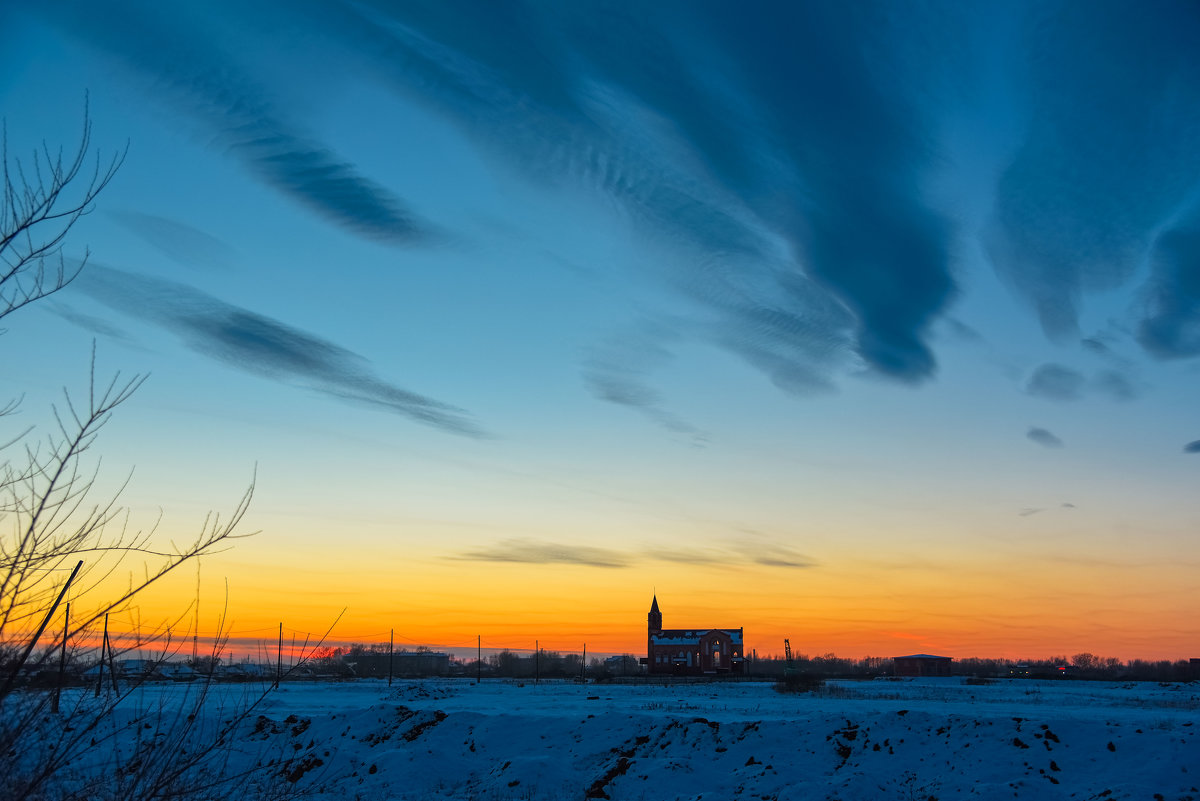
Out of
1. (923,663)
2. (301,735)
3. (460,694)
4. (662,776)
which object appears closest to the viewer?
(662,776)

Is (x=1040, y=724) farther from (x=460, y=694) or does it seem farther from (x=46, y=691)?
(x=460, y=694)

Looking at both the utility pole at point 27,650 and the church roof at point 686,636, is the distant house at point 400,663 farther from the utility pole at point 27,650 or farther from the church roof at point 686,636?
the utility pole at point 27,650

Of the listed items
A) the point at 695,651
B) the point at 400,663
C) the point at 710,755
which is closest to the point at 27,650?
the point at 710,755

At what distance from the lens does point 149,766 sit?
7098 millimetres

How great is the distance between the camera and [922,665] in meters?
152

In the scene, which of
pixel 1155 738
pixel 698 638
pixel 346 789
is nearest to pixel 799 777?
pixel 1155 738

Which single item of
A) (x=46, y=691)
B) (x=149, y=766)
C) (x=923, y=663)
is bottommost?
(x=923, y=663)

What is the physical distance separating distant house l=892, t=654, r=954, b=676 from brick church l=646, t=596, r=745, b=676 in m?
44.9

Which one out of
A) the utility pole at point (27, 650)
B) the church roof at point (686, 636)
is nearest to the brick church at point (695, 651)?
the church roof at point (686, 636)

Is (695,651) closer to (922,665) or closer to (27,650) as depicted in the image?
(922,665)

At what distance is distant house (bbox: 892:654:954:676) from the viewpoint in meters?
151

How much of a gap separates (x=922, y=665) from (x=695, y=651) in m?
54.0

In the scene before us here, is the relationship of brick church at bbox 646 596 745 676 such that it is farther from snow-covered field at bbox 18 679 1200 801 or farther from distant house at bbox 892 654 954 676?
snow-covered field at bbox 18 679 1200 801

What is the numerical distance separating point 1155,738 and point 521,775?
1770 centimetres
